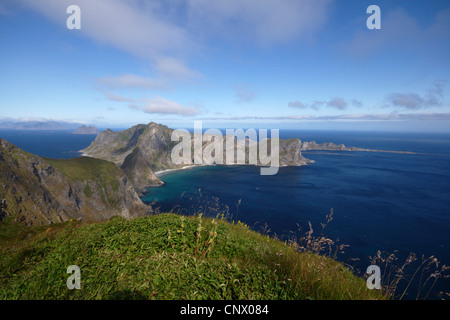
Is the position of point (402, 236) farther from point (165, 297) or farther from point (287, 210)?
point (165, 297)

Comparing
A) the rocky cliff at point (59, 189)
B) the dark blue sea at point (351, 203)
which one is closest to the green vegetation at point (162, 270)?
the dark blue sea at point (351, 203)

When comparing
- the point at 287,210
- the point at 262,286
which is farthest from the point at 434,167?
the point at 262,286

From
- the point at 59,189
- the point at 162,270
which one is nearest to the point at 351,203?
the point at 162,270

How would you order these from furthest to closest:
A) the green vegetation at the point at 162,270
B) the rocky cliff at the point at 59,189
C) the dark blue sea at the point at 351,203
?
the dark blue sea at the point at 351,203 < the rocky cliff at the point at 59,189 < the green vegetation at the point at 162,270

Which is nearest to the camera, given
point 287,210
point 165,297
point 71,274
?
point 165,297

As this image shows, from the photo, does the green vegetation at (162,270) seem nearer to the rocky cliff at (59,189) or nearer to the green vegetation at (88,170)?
the rocky cliff at (59,189)

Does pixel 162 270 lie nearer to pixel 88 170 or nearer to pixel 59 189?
pixel 59 189
